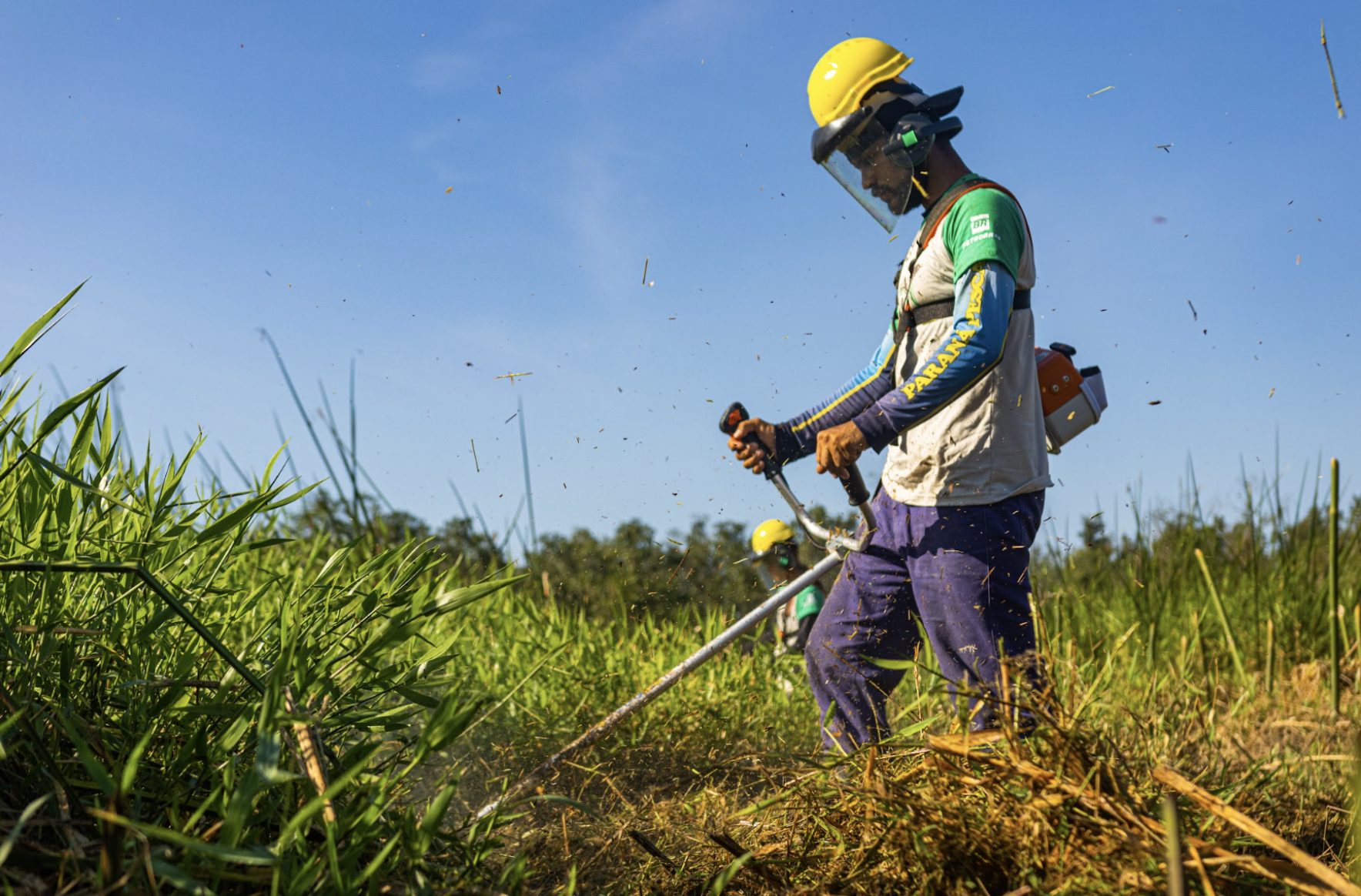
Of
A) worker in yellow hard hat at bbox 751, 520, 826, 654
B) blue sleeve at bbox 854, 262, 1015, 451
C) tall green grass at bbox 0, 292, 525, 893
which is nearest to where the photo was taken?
tall green grass at bbox 0, 292, 525, 893

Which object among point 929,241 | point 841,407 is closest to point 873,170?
point 929,241

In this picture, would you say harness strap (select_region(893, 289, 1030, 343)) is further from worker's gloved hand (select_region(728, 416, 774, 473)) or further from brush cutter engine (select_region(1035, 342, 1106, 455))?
worker's gloved hand (select_region(728, 416, 774, 473))

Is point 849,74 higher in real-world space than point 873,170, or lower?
higher

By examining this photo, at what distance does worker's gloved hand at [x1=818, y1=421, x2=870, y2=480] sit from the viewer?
2926 mm

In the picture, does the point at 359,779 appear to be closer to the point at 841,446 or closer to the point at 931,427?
the point at 841,446

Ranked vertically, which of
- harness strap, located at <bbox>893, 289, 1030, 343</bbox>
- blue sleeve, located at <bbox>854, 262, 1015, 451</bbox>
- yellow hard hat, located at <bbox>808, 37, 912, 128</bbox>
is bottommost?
blue sleeve, located at <bbox>854, 262, 1015, 451</bbox>

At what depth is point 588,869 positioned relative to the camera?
238cm

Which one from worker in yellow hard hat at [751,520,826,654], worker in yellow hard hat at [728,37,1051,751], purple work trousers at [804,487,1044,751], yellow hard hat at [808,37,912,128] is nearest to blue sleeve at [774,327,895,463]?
worker in yellow hard hat at [728,37,1051,751]

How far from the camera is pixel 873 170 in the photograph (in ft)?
11.2

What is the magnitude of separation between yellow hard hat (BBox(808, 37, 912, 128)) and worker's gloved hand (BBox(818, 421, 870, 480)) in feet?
3.84

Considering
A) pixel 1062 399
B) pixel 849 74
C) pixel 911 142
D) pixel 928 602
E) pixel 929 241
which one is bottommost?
pixel 928 602

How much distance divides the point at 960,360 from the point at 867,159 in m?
0.92

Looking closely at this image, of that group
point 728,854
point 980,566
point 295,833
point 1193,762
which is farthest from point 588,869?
point 1193,762

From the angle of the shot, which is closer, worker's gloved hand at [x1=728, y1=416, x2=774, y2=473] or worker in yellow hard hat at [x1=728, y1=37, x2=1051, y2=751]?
worker in yellow hard hat at [x1=728, y1=37, x2=1051, y2=751]
